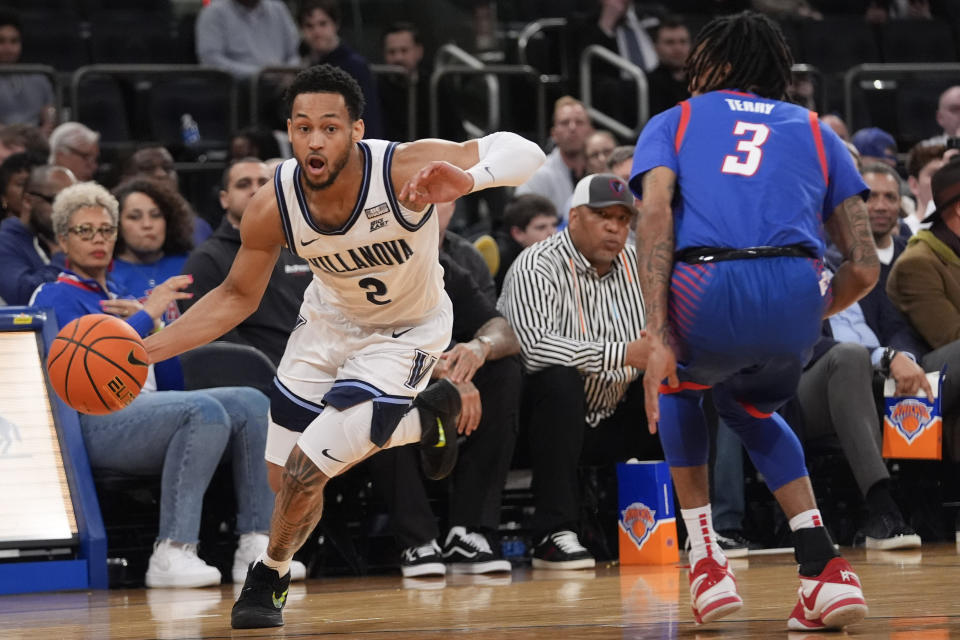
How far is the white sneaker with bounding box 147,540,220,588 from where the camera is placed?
6012 mm

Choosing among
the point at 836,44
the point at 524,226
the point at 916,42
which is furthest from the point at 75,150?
the point at 916,42

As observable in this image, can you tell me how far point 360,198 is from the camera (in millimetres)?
4598

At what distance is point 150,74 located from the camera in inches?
401

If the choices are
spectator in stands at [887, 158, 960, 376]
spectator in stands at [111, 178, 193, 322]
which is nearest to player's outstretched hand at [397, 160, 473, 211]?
spectator in stands at [111, 178, 193, 322]

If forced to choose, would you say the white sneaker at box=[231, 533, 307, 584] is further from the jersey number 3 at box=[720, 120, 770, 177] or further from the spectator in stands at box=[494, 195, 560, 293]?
the jersey number 3 at box=[720, 120, 770, 177]

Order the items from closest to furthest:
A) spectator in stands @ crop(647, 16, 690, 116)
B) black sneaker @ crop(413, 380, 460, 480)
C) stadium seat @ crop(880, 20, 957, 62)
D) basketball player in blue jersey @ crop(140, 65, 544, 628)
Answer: basketball player in blue jersey @ crop(140, 65, 544, 628) < black sneaker @ crop(413, 380, 460, 480) < spectator in stands @ crop(647, 16, 690, 116) < stadium seat @ crop(880, 20, 957, 62)

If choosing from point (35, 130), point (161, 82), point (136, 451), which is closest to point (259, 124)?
point (161, 82)

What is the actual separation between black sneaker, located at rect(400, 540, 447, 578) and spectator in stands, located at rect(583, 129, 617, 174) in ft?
11.5

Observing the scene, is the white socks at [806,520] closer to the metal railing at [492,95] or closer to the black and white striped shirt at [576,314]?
the black and white striped shirt at [576,314]

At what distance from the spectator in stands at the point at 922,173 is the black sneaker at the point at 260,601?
17.6 ft

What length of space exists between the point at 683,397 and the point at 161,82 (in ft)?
22.3

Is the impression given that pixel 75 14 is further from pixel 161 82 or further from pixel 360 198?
pixel 360 198

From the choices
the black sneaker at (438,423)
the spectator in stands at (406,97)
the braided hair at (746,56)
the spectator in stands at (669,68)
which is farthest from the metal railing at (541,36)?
the braided hair at (746,56)

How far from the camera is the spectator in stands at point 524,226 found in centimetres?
827
